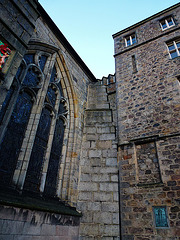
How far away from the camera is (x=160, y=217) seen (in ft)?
15.1

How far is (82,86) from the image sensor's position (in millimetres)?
7289

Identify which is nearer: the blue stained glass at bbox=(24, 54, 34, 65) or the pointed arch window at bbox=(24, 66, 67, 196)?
the pointed arch window at bbox=(24, 66, 67, 196)

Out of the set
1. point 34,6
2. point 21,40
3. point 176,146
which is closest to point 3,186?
point 21,40

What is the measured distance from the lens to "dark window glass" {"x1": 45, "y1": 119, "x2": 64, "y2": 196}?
4.45m

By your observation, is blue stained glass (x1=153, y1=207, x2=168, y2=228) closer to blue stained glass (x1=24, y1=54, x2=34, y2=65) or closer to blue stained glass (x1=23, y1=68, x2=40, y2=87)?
blue stained glass (x1=23, y1=68, x2=40, y2=87)

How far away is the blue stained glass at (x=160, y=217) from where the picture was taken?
14.8 ft

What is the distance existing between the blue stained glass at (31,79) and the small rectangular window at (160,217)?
5.29 m

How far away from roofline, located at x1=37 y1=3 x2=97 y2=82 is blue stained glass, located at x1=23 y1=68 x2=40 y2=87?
7.45 feet

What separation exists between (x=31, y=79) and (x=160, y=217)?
560 centimetres

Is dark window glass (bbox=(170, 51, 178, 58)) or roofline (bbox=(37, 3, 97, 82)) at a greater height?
dark window glass (bbox=(170, 51, 178, 58))

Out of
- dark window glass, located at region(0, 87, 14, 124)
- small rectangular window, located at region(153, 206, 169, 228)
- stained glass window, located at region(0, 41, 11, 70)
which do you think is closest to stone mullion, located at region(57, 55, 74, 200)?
dark window glass, located at region(0, 87, 14, 124)

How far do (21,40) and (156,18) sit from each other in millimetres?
9394

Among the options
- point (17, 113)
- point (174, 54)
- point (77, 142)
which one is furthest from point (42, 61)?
point (174, 54)

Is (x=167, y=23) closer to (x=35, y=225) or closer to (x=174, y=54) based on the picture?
(x=174, y=54)
